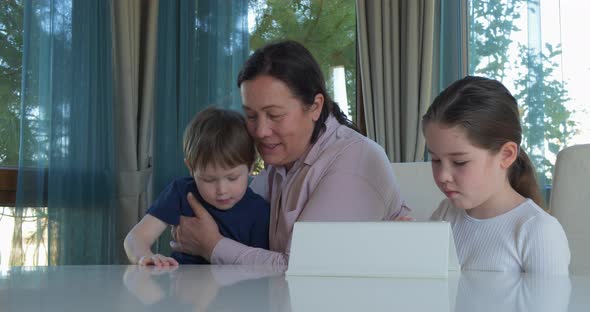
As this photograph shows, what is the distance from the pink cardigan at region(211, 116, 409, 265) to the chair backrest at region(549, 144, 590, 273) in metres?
0.42

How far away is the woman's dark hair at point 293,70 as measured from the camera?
2.08 metres

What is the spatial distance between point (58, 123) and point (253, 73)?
1951 mm

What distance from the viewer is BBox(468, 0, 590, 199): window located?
3662 millimetres

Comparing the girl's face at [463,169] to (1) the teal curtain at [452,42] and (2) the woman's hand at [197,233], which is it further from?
(1) the teal curtain at [452,42]

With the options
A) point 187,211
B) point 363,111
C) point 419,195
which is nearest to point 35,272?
point 187,211

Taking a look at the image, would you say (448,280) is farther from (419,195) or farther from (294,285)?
(419,195)

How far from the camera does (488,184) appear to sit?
1731mm

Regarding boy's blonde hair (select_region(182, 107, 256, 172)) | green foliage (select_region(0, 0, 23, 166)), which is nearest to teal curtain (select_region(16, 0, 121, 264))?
green foliage (select_region(0, 0, 23, 166))

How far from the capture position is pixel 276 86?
2.06m

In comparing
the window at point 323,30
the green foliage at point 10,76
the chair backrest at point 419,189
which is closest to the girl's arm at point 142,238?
the chair backrest at point 419,189

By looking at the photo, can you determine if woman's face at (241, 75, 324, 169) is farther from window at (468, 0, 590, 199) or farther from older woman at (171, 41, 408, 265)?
window at (468, 0, 590, 199)

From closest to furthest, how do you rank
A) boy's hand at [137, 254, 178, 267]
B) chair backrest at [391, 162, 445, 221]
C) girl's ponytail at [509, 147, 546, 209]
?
boy's hand at [137, 254, 178, 267] → girl's ponytail at [509, 147, 546, 209] → chair backrest at [391, 162, 445, 221]

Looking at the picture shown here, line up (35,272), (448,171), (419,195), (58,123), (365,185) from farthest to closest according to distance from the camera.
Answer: (58,123)
(419,195)
(365,185)
(448,171)
(35,272)

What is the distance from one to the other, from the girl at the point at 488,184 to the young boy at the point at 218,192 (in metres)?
0.54
